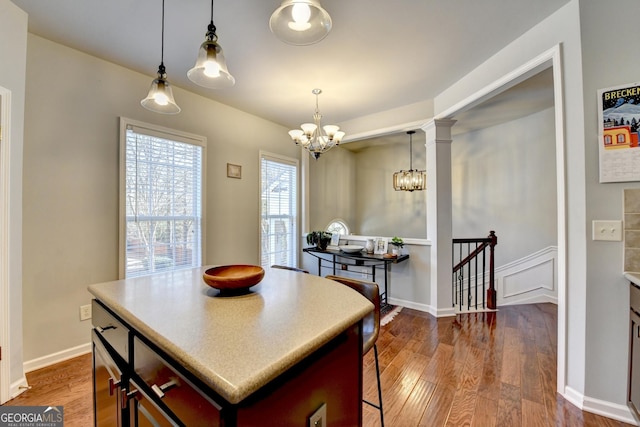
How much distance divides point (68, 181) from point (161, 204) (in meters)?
0.74

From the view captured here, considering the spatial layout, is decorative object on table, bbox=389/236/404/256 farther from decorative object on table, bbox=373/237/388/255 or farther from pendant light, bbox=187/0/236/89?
pendant light, bbox=187/0/236/89

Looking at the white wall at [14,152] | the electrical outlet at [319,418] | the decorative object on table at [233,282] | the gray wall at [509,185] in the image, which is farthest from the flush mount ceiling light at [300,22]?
the gray wall at [509,185]

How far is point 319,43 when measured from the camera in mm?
2180

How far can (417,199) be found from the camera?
5.47m

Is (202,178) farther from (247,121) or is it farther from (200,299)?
(200,299)

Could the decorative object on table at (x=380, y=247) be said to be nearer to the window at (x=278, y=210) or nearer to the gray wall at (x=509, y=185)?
the window at (x=278, y=210)

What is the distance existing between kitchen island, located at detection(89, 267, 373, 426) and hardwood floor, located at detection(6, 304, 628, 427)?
958mm

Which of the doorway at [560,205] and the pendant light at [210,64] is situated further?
the doorway at [560,205]

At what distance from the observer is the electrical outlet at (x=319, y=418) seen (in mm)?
770

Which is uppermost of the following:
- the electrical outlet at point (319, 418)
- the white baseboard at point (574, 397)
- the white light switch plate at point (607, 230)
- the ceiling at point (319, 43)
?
the ceiling at point (319, 43)

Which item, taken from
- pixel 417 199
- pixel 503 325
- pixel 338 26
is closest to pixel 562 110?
pixel 338 26

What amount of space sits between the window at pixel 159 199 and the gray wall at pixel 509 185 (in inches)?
171

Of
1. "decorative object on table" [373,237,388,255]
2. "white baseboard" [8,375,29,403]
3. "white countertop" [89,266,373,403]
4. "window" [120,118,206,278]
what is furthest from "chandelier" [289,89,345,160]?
"white baseboard" [8,375,29,403]

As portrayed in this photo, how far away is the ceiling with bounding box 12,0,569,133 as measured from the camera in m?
1.82
